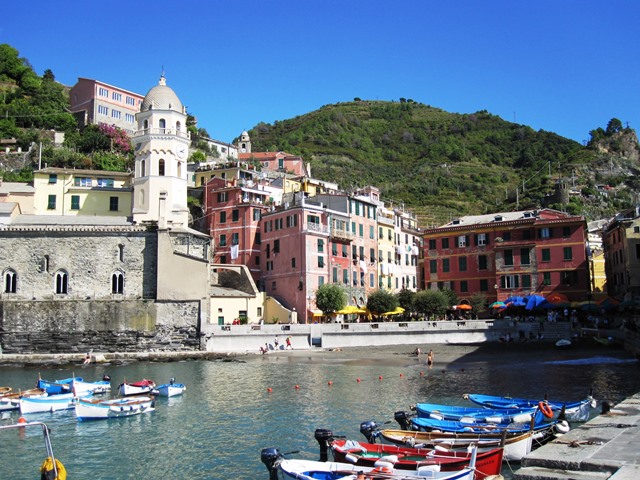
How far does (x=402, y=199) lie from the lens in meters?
121

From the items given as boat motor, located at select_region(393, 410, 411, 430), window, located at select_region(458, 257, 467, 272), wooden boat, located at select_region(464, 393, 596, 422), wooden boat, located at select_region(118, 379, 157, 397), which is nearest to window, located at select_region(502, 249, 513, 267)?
window, located at select_region(458, 257, 467, 272)

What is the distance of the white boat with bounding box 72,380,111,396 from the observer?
33.0 meters

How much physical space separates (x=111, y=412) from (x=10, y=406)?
5807mm

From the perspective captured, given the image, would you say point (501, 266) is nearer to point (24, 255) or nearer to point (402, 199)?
point (24, 255)

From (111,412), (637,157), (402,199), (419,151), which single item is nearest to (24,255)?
(111,412)

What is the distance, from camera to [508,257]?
63812mm

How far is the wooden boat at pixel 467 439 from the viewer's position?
62.4 feet

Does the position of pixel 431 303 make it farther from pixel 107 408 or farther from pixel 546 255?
pixel 107 408

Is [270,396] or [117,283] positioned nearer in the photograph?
[270,396]

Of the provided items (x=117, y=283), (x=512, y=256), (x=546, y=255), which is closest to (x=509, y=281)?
(x=512, y=256)

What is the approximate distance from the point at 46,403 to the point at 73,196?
1531 inches

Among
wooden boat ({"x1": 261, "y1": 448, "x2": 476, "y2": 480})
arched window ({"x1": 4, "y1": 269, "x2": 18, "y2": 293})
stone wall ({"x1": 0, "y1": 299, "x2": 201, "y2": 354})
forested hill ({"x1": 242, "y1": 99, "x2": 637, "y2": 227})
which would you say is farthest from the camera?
forested hill ({"x1": 242, "y1": 99, "x2": 637, "y2": 227})

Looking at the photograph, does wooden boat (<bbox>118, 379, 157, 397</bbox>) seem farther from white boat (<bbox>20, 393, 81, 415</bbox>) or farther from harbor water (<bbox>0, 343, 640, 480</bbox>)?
white boat (<bbox>20, 393, 81, 415</bbox>)

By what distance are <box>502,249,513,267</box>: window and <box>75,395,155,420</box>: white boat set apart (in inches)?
1737
